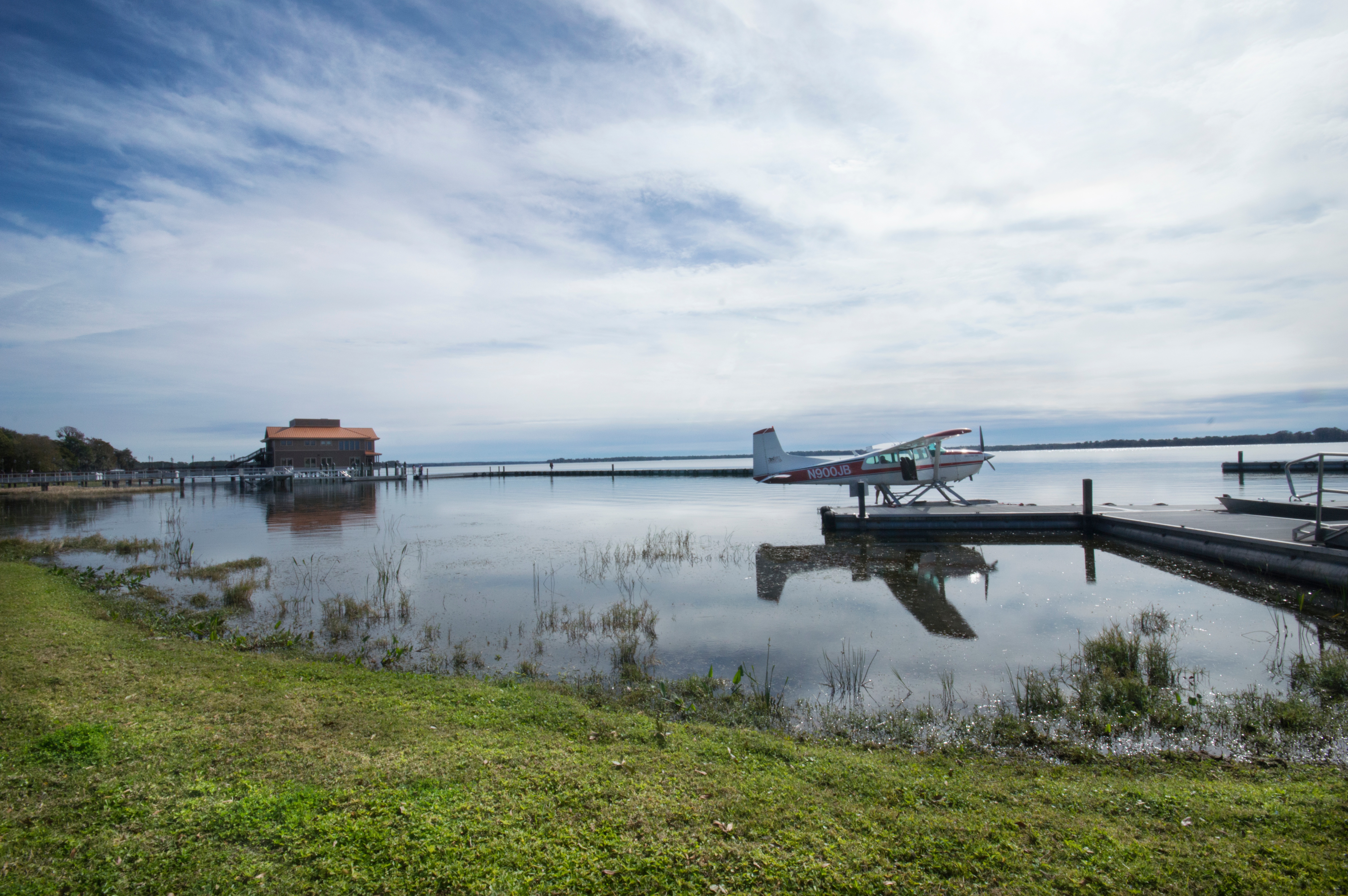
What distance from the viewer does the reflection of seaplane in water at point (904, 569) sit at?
9.86 meters

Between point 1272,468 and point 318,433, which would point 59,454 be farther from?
point 1272,468

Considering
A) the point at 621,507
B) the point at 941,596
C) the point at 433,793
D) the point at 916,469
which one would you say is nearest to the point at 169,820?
the point at 433,793

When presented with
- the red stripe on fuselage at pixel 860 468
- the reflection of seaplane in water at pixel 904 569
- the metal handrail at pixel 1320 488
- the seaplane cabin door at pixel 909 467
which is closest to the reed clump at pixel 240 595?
the reflection of seaplane in water at pixel 904 569

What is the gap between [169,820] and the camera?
333 cm

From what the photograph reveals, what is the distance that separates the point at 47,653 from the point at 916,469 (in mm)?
22748

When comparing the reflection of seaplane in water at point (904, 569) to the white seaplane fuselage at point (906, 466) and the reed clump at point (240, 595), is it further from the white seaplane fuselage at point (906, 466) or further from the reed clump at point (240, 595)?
the reed clump at point (240, 595)

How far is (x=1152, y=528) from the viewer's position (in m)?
15.5

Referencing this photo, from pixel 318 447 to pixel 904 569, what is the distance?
77.4 metres

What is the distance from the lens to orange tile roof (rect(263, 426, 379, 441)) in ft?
240

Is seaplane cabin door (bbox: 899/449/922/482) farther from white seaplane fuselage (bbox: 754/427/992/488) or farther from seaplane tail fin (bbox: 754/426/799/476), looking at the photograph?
seaplane tail fin (bbox: 754/426/799/476)

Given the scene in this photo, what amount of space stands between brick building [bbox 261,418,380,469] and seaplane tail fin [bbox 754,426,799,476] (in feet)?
217

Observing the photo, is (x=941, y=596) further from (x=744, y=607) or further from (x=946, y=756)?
(x=946, y=756)

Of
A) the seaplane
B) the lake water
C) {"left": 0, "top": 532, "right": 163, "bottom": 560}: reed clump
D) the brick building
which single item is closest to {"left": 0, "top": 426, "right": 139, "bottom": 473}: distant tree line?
the brick building

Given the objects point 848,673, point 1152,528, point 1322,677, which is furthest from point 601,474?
point 1322,677
